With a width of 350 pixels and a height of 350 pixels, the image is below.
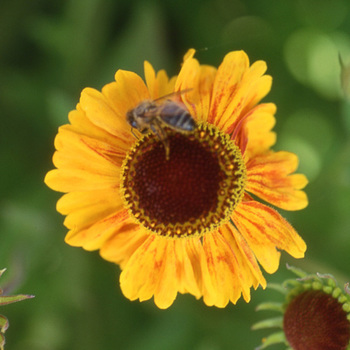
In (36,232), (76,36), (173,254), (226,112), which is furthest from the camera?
(76,36)

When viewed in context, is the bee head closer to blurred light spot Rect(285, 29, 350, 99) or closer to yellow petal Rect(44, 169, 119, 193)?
yellow petal Rect(44, 169, 119, 193)

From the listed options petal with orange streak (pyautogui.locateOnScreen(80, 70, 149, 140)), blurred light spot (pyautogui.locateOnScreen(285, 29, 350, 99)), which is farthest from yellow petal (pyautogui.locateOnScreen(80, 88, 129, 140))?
blurred light spot (pyautogui.locateOnScreen(285, 29, 350, 99))

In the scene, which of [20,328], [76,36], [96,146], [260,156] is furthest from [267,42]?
[20,328]

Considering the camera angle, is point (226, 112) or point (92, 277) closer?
point (226, 112)

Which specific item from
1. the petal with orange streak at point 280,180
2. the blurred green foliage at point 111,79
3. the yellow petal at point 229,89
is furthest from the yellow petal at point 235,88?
the blurred green foliage at point 111,79

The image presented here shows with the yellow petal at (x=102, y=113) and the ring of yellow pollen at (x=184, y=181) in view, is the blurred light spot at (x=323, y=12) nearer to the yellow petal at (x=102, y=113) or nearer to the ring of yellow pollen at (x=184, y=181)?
the ring of yellow pollen at (x=184, y=181)

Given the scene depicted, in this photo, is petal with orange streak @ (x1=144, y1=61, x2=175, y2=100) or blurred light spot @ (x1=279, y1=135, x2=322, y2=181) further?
blurred light spot @ (x1=279, y1=135, x2=322, y2=181)

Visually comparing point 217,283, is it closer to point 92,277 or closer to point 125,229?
point 125,229

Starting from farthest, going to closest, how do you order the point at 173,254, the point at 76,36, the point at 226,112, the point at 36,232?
the point at 76,36, the point at 36,232, the point at 173,254, the point at 226,112
